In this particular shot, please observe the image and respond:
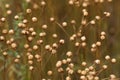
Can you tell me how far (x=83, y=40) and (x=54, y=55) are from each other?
0.20 m

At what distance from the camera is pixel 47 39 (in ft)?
9.32

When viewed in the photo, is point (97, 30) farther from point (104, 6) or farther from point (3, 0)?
point (3, 0)

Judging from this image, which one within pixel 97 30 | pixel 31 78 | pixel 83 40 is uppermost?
pixel 97 30

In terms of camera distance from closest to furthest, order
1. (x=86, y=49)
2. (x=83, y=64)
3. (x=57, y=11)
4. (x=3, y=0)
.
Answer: (x=83, y=64)
(x=86, y=49)
(x=3, y=0)
(x=57, y=11)

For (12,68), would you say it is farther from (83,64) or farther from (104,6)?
(104,6)

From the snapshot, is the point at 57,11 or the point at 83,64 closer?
the point at 83,64

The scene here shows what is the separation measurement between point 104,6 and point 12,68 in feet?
2.77

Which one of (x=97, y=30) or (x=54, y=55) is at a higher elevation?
(x=97, y=30)

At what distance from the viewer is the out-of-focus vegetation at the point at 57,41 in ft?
8.38

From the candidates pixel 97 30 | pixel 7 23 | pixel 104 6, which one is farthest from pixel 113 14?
pixel 7 23

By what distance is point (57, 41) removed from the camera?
9.21 feet

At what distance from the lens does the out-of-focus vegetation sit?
2.55 m

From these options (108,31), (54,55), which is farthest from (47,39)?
(108,31)

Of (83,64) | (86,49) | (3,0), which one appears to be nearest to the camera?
(83,64)
